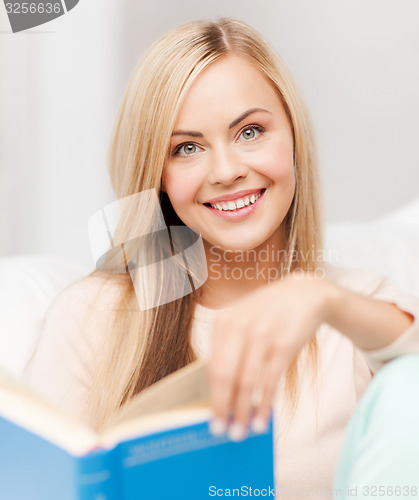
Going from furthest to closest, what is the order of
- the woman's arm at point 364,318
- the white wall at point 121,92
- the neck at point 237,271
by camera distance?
the white wall at point 121,92 → the neck at point 237,271 → the woman's arm at point 364,318

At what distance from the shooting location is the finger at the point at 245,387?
0.57m

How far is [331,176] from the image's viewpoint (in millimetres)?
1978

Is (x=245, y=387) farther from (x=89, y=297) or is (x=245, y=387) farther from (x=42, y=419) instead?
(x=89, y=297)

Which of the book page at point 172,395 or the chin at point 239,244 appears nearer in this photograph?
the book page at point 172,395

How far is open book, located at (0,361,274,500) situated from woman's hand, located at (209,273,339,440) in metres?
0.04

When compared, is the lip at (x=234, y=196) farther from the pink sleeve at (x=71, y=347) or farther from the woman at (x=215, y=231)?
the pink sleeve at (x=71, y=347)

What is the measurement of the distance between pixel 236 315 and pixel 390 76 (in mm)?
1530

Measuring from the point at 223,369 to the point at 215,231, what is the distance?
0.53 metres

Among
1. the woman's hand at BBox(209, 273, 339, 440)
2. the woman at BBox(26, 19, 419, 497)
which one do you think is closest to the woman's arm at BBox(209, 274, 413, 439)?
the woman's hand at BBox(209, 273, 339, 440)

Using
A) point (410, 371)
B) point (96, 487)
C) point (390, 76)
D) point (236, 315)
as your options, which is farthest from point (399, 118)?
point (96, 487)

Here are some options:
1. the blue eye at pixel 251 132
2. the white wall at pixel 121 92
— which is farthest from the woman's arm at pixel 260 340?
the white wall at pixel 121 92

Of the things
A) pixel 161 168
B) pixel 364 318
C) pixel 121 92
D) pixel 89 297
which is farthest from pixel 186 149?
pixel 121 92

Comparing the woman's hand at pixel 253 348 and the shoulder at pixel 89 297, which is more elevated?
the woman's hand at pixel 253 348

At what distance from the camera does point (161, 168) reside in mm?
1070
